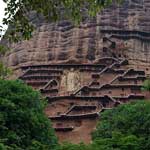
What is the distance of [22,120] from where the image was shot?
19750 millimetres

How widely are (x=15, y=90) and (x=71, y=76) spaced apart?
664 inches

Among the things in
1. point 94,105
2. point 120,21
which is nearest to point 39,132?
point 94,105

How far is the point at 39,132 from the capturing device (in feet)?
66.0

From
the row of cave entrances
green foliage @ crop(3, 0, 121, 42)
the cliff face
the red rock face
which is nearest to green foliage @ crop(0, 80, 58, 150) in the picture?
the row of cave entrances

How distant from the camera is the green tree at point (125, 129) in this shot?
49.3ft

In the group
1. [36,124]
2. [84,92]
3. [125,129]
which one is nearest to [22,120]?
[36,124]

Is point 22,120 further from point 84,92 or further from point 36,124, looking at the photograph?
point 84,92

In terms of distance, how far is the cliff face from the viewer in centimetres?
4012

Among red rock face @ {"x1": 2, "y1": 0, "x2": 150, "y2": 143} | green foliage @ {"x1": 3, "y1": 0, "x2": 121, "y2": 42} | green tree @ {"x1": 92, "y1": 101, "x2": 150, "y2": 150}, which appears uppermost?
red rock face @ {"x1": 2, "y1": 0, "x2": 150, "y2": 143}

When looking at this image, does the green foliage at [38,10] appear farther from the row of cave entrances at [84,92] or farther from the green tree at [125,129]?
the row of cave entrances at [84,92]

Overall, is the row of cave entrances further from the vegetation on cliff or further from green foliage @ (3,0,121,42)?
green foliage @ (3,0,121,42)

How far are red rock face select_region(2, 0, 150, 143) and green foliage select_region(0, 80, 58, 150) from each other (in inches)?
395

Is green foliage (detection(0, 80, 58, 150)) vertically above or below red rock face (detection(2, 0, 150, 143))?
below

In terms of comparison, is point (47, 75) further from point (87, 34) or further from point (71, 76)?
point (87, 34)
